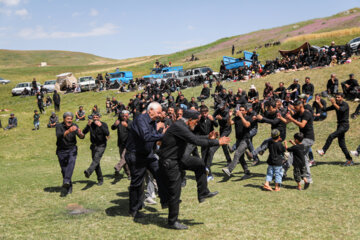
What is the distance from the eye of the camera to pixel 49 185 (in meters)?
9.44

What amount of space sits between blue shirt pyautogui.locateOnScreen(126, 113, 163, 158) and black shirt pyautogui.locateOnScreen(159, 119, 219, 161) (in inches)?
8.7

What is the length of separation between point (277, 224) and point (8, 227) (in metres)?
4.90

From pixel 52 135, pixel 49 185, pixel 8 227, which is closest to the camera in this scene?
pixel 8 227

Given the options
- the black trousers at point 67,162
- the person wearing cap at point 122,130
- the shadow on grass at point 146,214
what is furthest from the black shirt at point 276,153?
the black trousers at point 67,162

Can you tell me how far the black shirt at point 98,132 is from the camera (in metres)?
8.83

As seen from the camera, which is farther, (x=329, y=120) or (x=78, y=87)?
(x=78, y=87)

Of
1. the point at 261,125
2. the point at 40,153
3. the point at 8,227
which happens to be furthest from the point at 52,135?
the point at 8,227

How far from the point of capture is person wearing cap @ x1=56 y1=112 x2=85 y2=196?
7.90 m

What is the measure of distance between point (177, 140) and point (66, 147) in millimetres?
3988

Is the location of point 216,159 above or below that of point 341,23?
below

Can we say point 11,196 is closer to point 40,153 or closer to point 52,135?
point 40,153

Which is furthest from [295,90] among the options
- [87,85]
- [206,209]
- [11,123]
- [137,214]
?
[87,85]

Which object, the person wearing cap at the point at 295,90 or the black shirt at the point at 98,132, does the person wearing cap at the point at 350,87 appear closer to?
the person wearing cap at the point at 295,90

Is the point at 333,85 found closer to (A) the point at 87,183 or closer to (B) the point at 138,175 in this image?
(A) the point at 87,183
